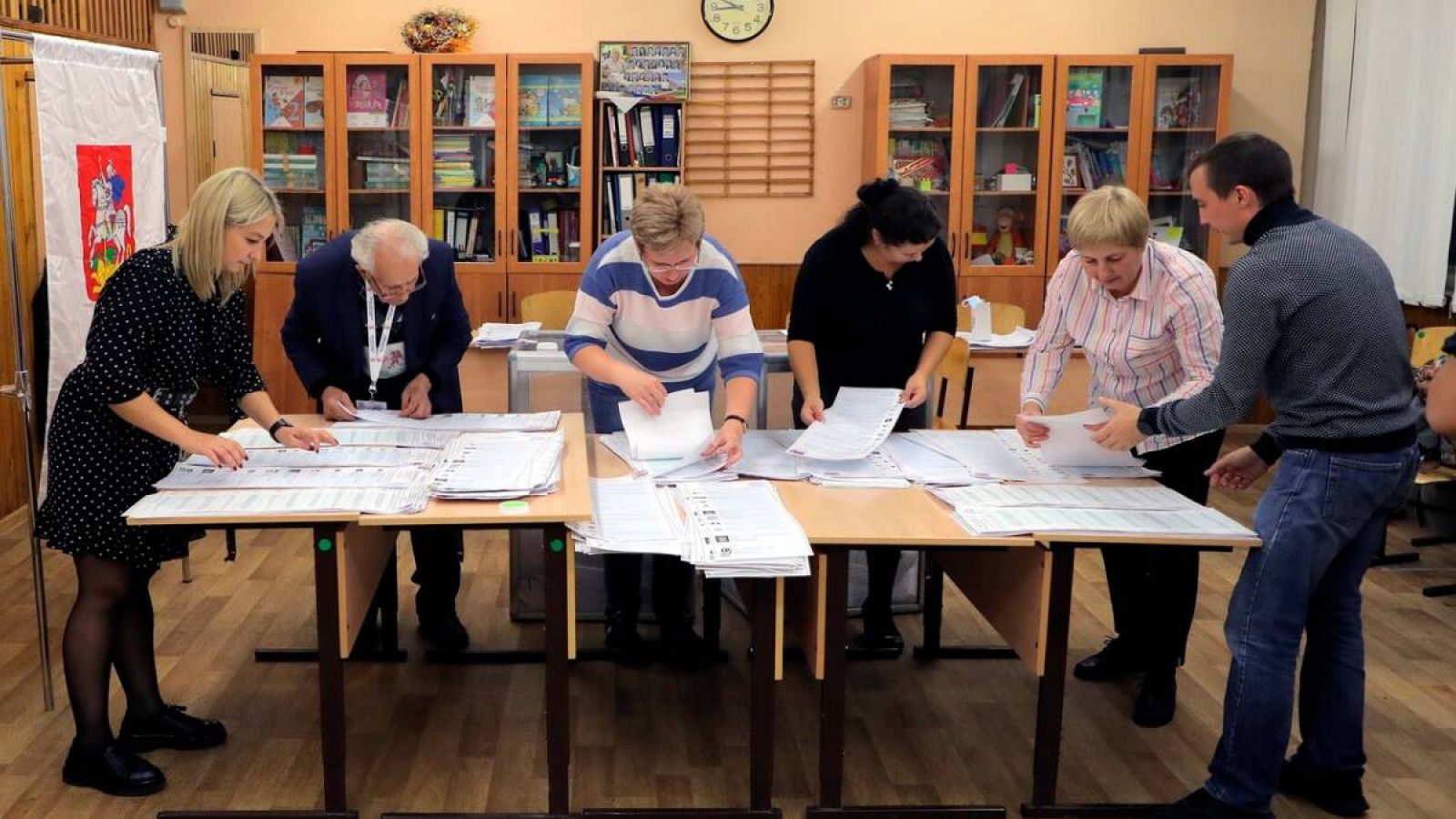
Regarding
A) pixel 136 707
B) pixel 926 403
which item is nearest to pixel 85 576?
pixel 136 707

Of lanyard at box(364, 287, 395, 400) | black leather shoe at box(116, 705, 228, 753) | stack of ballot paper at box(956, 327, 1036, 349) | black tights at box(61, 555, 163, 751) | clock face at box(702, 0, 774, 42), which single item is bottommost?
black leather shoe at box(116, 705, 228, 753)

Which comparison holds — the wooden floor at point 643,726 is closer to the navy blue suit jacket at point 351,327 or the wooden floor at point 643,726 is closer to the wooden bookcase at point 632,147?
the navy blue suit jacket at point 351,327

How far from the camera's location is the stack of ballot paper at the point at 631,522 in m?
2.43

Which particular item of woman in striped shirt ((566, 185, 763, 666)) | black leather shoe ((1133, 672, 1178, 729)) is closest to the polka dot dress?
woman in striped shirt ((566, 185, 763, 666))

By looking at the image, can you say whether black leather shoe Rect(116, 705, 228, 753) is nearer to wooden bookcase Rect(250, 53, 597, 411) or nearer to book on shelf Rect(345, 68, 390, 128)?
wooden bookcase Rect(250, 53, 597, 411)

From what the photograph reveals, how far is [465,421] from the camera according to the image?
325cm

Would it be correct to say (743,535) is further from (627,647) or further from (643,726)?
(627,647)

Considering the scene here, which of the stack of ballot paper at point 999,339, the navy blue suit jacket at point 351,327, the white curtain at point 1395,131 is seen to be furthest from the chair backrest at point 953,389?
the white curtain at point 1395,131

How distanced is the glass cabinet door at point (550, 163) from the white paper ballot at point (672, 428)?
3470mm

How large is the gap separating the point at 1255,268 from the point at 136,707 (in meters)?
2.59

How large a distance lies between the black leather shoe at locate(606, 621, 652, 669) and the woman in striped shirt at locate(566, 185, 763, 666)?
1.93 ft

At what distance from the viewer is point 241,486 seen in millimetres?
2555

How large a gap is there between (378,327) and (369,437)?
39cm

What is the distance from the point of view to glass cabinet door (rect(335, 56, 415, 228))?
20.2 feet
